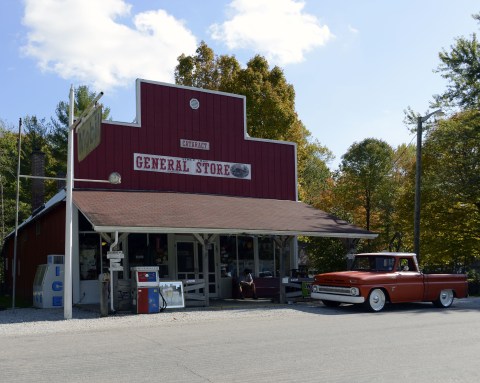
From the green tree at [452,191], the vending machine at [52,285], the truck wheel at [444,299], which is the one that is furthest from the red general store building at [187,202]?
the green tree at [452,191]

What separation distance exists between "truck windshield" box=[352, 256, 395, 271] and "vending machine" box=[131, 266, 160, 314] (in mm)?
6173

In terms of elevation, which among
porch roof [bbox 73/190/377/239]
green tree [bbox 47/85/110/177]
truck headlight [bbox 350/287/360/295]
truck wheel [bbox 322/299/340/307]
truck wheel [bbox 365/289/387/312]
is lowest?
truck wheel [bbox 322/299/340/307]

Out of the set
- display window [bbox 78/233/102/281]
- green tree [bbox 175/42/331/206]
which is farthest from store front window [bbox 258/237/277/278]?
green tree [bbox 175/42/331/206]

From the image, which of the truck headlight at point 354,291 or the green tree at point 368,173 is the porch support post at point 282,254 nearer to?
the truck headlight at point 354,291

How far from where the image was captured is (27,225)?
24.0 metres


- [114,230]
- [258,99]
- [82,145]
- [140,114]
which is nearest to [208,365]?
[114,230]

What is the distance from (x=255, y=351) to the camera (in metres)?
9.04

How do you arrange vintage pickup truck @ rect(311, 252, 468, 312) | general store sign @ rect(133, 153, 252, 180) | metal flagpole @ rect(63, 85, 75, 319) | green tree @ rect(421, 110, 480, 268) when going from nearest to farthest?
metal flagpole @ rect(63, 85, 75, 319)
vintage pickup truck @ rect(311, 252, 468, 312)
general store sign @ rect(133, 153, 252, 180)
green tree @ rect(421, 110, 480, 268)

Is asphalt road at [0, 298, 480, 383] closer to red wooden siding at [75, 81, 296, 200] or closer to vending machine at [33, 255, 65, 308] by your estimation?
vending machine at [33, 255, 65, 308]

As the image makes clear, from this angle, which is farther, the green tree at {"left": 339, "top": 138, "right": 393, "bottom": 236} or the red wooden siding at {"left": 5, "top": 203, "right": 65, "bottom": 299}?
the green tree at {"left": 339, "top": 138, "right": 393, "bottom": 236}

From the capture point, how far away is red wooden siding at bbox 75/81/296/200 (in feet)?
65.7

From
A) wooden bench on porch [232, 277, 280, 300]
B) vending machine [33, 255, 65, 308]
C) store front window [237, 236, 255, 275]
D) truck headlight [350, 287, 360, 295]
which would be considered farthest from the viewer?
store front window [237, 236, 255, 275]

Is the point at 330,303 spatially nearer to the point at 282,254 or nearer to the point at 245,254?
the point at 282,254

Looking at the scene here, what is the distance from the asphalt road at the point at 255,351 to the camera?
728cm
